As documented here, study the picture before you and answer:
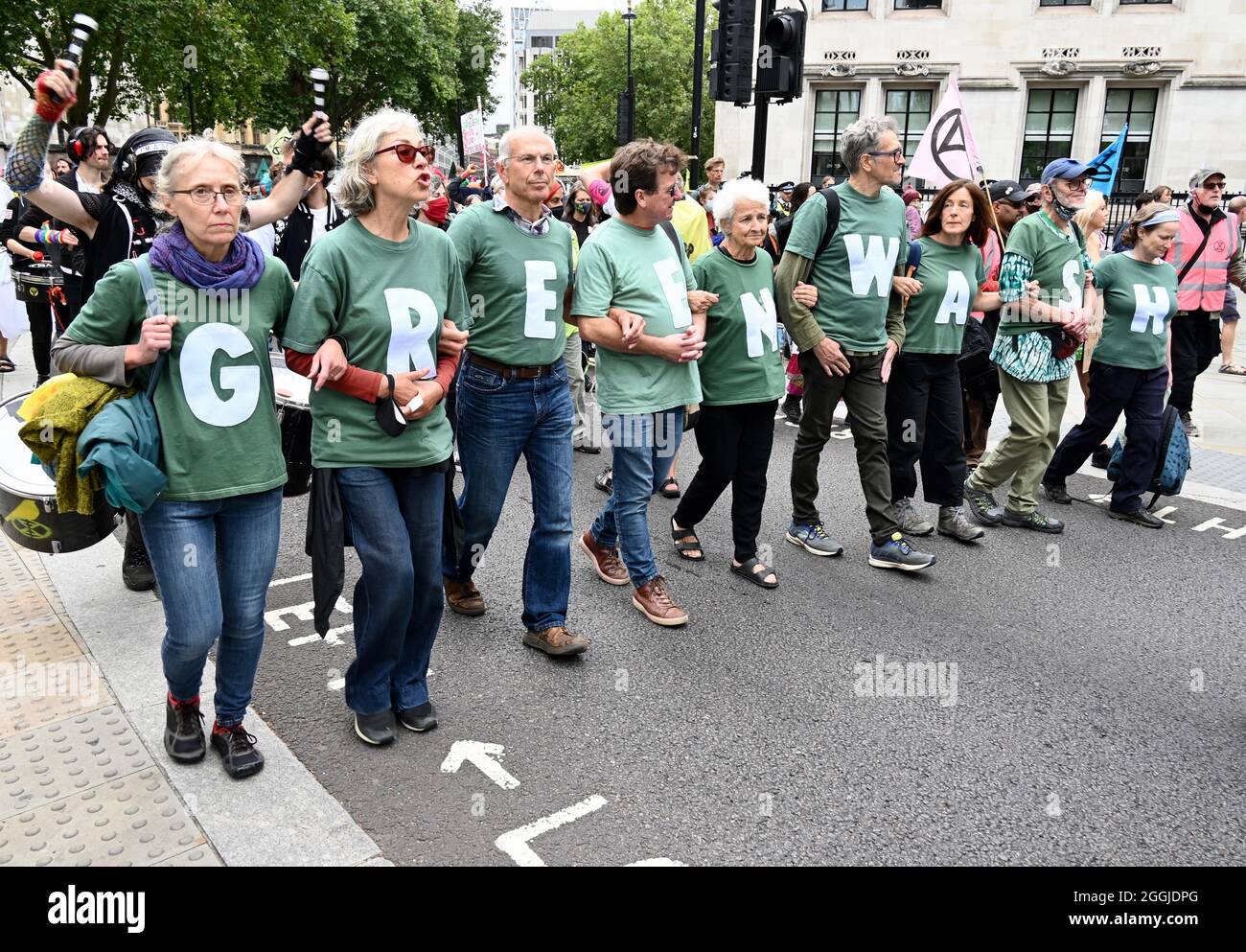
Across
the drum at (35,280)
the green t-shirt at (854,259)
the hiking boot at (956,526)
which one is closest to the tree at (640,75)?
the drum at (35,280)

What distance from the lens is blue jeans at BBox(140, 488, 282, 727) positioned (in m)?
2.92

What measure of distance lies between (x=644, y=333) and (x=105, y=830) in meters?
2.68

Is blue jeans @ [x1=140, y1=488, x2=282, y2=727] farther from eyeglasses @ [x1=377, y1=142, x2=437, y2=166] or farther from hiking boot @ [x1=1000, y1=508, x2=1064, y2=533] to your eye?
hiking boot @ [x1=1000, y1=508, x2=1064, y2=533]

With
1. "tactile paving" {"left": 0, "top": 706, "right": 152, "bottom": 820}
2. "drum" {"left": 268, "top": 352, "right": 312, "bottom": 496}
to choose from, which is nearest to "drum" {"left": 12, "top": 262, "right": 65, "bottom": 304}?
"drum" {"left": 268, "top": 352, "right": 312, "bottom": 496}

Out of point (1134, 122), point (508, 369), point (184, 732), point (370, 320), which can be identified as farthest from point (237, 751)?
point (1134, 122)

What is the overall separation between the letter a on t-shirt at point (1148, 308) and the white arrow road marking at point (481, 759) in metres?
4.85

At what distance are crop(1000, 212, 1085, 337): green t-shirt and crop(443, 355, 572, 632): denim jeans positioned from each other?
3.25m

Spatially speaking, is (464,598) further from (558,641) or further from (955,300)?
A: (955,300)

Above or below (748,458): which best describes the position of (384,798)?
below

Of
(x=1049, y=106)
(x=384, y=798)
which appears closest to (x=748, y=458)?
(x=384, y=798)

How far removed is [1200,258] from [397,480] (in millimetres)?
7601

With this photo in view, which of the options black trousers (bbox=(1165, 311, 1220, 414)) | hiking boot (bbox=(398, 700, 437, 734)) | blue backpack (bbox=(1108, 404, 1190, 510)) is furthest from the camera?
black trousers (bbox=(1165, 311, 1220, 414))
